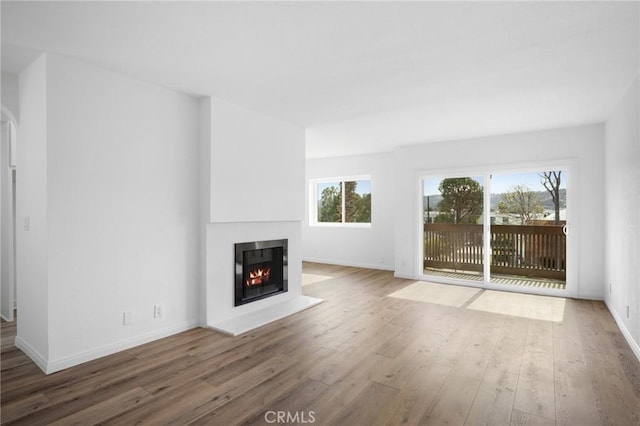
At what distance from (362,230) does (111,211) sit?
17.3ft

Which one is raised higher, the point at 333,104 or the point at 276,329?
the point at 333,104

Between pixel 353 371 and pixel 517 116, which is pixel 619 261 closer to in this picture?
pixel 517 116

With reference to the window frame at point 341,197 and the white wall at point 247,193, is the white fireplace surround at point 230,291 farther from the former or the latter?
the window frame at point 341,197

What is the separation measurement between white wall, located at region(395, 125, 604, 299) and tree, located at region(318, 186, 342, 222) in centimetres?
205

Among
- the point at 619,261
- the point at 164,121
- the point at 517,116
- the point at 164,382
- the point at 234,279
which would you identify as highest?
the point at 517,116

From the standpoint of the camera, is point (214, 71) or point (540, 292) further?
point (540, 292)

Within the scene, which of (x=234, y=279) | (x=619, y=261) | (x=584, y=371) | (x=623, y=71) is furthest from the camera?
(x=234, y=279)

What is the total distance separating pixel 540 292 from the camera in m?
5.15

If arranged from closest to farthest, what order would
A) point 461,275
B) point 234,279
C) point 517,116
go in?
point 234,279 → point 517,116 → point 461,275

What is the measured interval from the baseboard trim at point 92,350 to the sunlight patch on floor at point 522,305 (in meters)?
3.62

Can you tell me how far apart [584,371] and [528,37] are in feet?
8.36

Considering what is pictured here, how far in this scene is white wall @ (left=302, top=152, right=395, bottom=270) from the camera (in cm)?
720

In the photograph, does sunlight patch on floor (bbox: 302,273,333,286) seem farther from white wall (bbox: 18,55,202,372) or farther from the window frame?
white wall (bbox: 18,55,202,372)

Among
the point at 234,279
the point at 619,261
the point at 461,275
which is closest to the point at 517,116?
the point at 619,261
